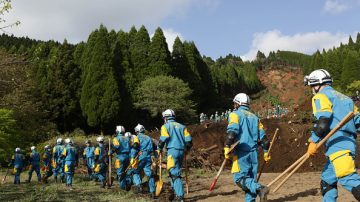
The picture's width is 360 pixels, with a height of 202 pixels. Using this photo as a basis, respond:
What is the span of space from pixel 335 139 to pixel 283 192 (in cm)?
499

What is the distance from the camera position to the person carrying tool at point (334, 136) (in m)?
5.99

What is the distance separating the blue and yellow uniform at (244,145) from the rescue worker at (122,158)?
6.37 m

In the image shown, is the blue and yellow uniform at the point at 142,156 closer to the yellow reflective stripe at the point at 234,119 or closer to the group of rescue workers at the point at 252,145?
the group of rescue workers at the point at 252,145

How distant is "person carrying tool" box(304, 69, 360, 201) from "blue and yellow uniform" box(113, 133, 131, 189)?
8.63 meters

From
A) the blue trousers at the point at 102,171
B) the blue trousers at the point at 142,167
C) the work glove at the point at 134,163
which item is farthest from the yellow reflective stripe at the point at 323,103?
the blue trousers at the point at 102,171

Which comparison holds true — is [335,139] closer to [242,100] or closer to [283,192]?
[242,100]

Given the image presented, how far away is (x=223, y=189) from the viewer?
491 inches

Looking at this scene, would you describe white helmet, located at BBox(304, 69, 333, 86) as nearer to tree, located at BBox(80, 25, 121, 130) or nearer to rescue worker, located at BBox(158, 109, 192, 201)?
rescue worker, located at BBox(158, 109, 192, 201)

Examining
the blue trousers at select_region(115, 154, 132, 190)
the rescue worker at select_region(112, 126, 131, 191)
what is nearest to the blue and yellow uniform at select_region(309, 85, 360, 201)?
the rescue worker at select_region(112, 126, 131, 191)

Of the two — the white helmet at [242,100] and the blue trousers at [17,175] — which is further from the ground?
the white helmet at [242,100]

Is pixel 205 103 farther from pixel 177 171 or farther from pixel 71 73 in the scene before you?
pixel 177 171

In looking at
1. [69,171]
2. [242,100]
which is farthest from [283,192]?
[69,171]

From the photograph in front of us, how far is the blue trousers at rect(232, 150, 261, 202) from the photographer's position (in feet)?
26.8

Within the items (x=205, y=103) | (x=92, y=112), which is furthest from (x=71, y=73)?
(x=205, y=103)
